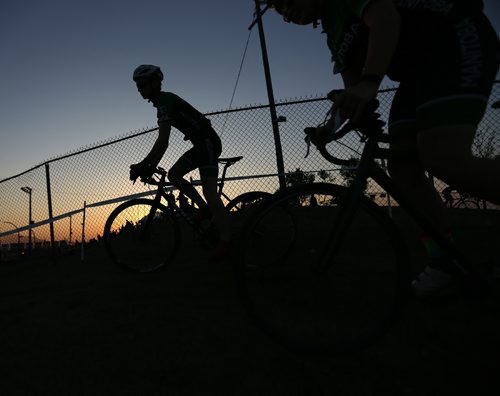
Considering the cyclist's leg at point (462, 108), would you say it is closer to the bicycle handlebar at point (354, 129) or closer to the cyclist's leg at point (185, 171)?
the bicycle handlebar at point (354, 129)

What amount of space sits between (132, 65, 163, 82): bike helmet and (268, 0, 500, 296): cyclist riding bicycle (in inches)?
91.7

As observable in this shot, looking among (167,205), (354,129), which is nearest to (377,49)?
(354,129)

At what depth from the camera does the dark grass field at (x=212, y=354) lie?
1329 millimetres

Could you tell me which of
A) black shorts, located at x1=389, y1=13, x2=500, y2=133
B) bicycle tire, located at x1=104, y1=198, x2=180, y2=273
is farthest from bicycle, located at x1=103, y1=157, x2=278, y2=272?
black shorts, located at x1=389, y1=13, x2=500, y2=133

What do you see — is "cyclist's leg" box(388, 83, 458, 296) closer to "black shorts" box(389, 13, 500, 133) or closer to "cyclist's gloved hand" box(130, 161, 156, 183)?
"black shorts" box(389, 13, 500, 133)

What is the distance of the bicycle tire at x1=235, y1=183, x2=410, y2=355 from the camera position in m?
1.44

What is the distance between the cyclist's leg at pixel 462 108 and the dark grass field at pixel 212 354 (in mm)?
662

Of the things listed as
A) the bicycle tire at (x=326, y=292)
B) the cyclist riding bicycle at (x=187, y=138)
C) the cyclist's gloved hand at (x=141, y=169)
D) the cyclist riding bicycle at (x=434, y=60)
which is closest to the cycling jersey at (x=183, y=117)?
the cyclist riding bicycle at (x=187, y=138)

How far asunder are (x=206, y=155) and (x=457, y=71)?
2571 millimetres

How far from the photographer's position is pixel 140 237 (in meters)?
3.90

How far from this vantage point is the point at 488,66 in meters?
1.34

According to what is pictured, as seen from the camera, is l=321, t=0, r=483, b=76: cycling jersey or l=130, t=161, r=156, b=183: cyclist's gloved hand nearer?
l=321, t=0, r=483, b=76: cycling jersey

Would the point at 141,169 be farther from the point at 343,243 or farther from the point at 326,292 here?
the point at 343,243

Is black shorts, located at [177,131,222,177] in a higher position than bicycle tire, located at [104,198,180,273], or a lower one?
higher
